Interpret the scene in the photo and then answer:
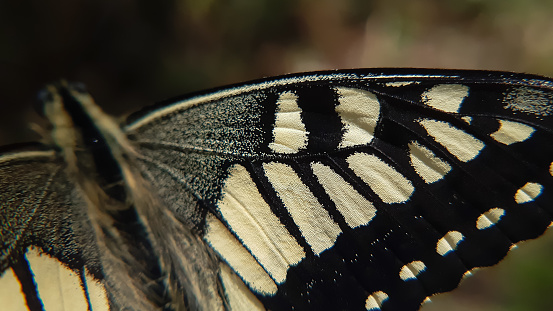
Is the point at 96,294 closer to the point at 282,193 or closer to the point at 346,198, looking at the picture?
the point at 282,193

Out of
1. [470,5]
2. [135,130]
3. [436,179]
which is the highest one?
[470,5]

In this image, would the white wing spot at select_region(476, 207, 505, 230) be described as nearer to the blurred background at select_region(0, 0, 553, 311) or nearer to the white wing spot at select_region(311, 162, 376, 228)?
the white wing spot at select_region(311, 162, 376, 228)

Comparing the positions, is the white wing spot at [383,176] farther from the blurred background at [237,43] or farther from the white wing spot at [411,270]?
the blurred background at [237,43]

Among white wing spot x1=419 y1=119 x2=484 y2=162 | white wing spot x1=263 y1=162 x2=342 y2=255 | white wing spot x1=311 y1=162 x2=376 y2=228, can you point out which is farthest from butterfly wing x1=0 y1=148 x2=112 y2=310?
white wing spot x1=419 y1=119 x2=484 y2=162

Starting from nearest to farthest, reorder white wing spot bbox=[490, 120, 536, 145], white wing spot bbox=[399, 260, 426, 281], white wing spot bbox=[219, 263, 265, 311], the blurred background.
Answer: white wing spot bbox=[490, 120, 536, 145]
white wing spot bbox=[399, 260, 426, 281]
white wing spot bbox=[219, 263, 265, 311]
the blurred background

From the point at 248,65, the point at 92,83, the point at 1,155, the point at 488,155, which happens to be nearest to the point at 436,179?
the point at 488,155

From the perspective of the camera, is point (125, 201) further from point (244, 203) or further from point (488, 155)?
point (488, 155)
